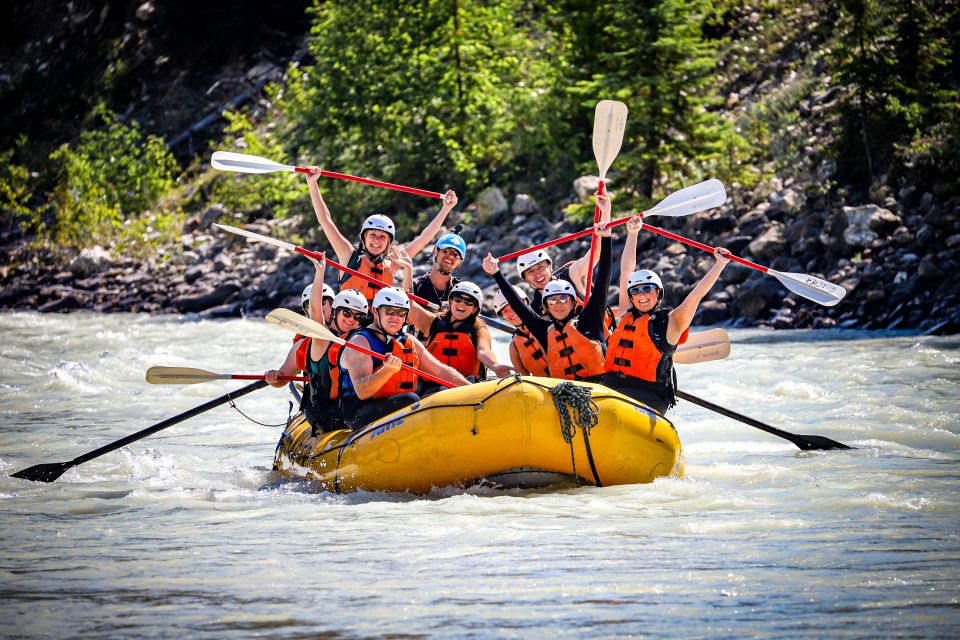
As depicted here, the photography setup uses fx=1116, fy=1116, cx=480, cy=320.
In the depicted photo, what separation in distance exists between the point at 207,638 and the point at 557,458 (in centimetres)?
244

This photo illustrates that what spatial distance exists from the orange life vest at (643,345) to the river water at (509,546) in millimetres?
675

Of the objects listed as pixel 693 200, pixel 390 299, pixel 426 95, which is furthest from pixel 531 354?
pixel 426 95

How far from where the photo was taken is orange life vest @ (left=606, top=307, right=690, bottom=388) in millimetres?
6348

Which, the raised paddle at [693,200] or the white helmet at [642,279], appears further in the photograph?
the raised paddle at [693,200]

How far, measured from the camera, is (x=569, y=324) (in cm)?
640

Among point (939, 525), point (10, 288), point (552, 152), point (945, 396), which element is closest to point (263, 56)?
point (10, 288)

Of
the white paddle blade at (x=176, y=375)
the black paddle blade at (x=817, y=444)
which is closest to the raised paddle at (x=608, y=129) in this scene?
the black paddle blade at (x=817, y=444)

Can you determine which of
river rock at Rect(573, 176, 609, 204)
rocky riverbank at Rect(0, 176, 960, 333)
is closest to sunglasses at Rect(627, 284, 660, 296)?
rocky riverbank at Rect(0, 176, 960, 333)

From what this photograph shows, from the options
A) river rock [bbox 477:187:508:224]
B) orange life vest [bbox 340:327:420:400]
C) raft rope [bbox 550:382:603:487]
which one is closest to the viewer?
raft rope [bbox 550:382:603:487]

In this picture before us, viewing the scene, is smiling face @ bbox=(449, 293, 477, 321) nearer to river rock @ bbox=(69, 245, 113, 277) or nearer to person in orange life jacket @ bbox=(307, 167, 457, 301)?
person in orange life jacket @ bbox=(307, 167, 457, 301)

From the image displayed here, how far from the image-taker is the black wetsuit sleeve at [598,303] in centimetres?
628

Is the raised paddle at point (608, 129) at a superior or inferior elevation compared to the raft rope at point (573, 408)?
superior

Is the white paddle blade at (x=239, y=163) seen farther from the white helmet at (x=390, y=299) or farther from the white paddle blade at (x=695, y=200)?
the white paddle blade at (x=695, y=200)

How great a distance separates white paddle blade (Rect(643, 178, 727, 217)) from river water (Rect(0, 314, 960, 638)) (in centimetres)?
162
